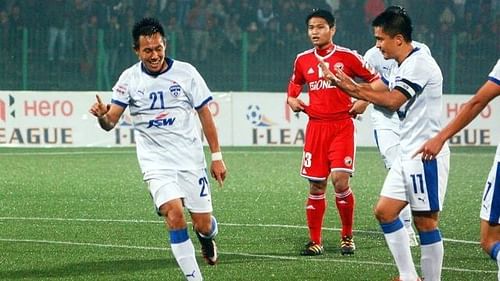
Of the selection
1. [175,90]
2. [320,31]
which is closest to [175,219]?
[175,90]

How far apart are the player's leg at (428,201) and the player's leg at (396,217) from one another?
0.27 feet

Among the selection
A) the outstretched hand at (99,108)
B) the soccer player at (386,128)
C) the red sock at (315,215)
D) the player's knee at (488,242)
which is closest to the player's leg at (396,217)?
the player's knee at (488,242)

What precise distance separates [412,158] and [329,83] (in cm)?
309

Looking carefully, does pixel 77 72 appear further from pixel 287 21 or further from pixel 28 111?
pixel 287 21

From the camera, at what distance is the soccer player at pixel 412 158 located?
9.06 metres

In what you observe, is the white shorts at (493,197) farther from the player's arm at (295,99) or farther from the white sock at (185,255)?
the player's arm at (295,99)

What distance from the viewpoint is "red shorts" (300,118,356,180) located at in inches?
473

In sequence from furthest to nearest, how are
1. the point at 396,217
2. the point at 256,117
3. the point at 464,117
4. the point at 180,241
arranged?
the point at 256,117, the point at 180,241, the point at 396,217, the point at 464,117

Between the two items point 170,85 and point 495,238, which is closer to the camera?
point 495,238

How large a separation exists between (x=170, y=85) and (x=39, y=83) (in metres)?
18.6

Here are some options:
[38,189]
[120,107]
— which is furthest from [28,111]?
[120,107]

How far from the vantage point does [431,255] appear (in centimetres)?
914

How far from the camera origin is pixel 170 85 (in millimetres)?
9953

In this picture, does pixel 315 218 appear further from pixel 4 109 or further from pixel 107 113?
pixel 4 109
